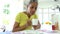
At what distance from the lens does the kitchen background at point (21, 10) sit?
3.59 ft

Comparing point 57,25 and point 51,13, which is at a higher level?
point 51,13

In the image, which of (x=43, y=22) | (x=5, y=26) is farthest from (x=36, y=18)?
(x=5, y=26)

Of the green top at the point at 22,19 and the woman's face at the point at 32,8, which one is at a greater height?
the woman's face at the point at 32,8

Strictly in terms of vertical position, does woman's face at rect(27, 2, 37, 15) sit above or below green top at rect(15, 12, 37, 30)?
above

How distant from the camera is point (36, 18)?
1.11 metres

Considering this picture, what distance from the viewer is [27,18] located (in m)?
1.11

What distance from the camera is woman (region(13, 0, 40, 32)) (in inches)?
43.2

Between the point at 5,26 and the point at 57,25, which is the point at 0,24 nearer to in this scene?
the point at 5,26

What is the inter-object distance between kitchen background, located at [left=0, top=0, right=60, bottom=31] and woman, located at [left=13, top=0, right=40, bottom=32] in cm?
4

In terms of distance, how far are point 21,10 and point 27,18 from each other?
96 millimetres

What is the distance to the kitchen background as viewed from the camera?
109 centimetres

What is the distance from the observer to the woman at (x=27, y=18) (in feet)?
3.60

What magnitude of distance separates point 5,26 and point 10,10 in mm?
160

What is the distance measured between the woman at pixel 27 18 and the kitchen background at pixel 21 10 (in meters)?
0.04
